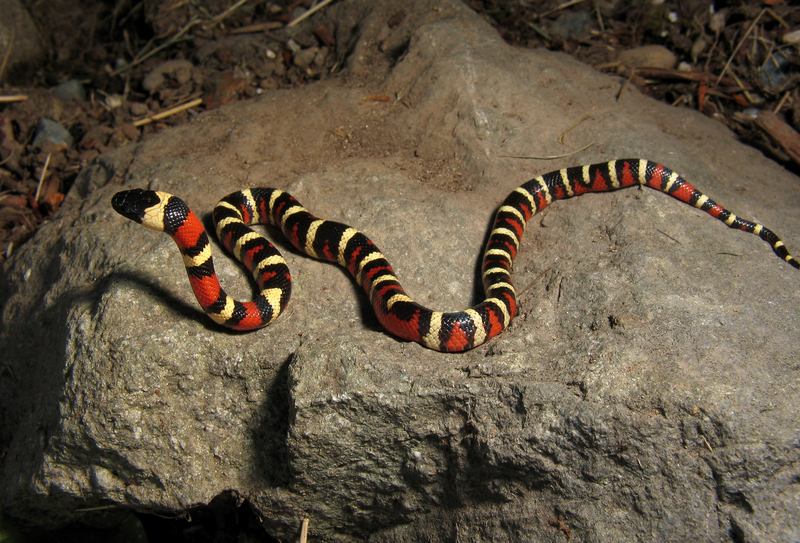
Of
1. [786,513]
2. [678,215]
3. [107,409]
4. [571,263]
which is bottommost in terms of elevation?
[107,409]

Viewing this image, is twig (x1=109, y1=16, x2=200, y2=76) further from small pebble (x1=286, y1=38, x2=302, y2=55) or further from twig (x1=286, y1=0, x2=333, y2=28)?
small pebble (x1=286, y1=38, x2=302, y2=55)

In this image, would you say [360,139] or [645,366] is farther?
[360,139]

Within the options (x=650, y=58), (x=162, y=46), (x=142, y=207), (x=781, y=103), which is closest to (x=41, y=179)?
(x=162, y=46)

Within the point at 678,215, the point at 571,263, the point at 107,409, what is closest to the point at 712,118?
the point at 678,215

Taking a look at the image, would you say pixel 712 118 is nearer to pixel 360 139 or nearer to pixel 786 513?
pixel 360 139

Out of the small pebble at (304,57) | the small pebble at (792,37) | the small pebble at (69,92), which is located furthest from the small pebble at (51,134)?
the small pebble at (792,37)

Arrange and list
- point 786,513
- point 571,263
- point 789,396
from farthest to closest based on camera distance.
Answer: point 571,263 < point 789,396 < point 786,513
